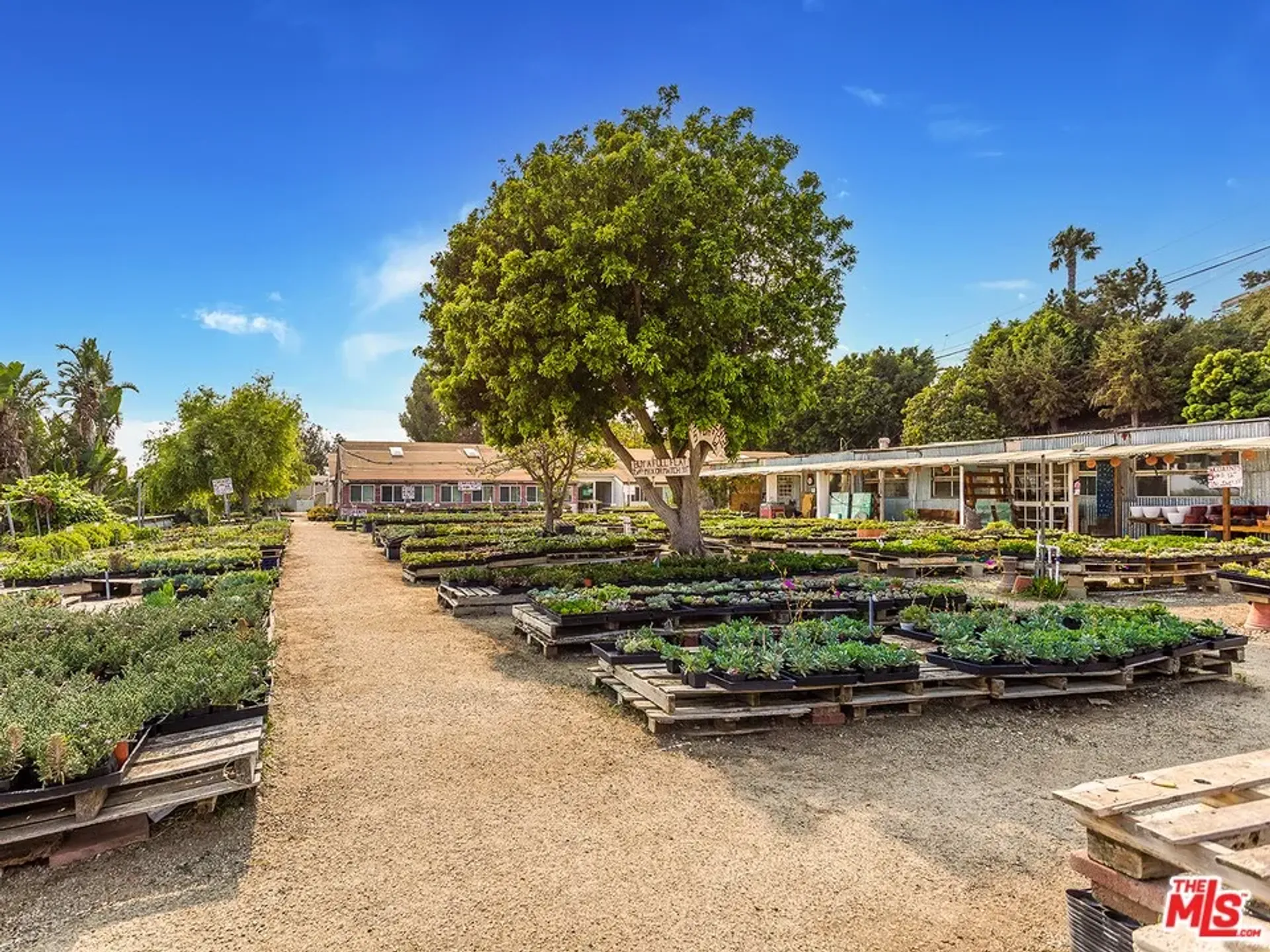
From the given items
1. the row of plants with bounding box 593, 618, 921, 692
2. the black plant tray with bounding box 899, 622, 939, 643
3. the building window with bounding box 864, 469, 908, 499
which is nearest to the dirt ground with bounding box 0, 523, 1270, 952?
the row of plants with bounding box 593, 618, 921, 692

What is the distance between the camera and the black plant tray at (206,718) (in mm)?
4895

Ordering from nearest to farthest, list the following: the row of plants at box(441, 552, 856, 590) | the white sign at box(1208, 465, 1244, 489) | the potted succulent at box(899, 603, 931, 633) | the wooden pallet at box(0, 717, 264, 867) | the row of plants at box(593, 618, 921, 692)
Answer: the wooden pallet at box(0, 717, 264, 867)
the row of plants at box(593, 618, 921, 692)
the potted succulent at box(899, 603, 931, 633)
the row of plants at box(441, 552, 856, 590)
the white sign at box(1208, 465, 1244, 489)

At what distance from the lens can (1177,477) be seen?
22328 millimetres

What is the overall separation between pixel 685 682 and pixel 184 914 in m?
3.59

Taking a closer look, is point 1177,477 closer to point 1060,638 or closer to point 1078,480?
point 1078,480

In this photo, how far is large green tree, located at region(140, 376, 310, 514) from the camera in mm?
26312

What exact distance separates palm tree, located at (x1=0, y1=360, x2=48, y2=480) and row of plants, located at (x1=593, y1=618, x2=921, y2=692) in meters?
29.0

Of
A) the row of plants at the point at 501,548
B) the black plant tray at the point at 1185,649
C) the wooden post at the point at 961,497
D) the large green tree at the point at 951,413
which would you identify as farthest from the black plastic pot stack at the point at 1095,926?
the large green tree at the point at 951,413

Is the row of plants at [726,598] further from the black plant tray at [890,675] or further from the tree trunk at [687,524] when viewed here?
the tree trunk at [687,524]

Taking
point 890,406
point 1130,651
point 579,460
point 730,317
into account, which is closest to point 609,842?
point 1130,651

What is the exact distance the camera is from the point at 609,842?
412 cm

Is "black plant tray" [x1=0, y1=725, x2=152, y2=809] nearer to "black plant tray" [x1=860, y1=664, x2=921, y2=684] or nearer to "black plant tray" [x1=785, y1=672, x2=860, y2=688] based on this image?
"black plant tray" [x1=785, y1=672, x2=860, y2=688]

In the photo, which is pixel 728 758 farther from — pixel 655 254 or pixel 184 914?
pixel 655 254

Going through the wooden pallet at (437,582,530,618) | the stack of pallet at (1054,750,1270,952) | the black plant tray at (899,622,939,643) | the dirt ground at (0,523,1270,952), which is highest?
the stack of pallet at (1054,750,1270,952)
